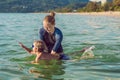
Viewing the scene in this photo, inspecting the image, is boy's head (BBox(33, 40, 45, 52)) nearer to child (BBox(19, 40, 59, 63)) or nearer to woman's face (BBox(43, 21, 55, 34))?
child (BBox(19, 40, 59, 63))

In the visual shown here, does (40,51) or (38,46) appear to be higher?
(38,46)

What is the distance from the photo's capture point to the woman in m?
9.72

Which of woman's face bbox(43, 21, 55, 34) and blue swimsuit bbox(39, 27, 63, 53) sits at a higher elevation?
woman's face bbox(43, 21, 55, 34)

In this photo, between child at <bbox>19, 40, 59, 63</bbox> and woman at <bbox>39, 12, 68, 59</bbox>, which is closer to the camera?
child at <bbox>19, 40, 59, 63</bbox>

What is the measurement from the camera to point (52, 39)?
10.5 metres

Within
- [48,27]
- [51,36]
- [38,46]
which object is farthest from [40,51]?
[51,36]

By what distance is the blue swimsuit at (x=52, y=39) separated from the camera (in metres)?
10.1

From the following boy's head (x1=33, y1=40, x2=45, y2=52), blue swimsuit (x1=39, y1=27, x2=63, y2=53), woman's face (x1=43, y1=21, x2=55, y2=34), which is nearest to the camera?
boy's head (x1=33, y1=40, x2=45, y2=52)

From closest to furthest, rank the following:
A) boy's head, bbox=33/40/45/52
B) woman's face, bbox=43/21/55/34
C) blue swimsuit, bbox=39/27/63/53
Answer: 1. boy's head, bbox=33/40/45/52
2. woman's face, bbox=43/21/55/34
3. blue swimsuit, bbox=39/27/63/53

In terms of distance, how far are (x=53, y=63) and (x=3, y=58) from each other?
2.34 m

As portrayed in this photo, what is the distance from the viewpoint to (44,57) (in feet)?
31.9

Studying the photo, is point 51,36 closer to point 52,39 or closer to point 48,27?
point 52,39

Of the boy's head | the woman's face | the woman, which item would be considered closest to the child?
the boy's head

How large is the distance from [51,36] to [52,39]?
0.44ft
